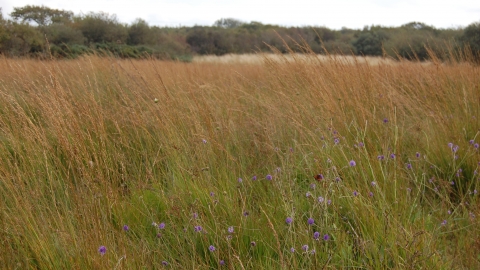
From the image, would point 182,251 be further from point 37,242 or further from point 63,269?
point 37,242

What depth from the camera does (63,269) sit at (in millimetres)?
1411

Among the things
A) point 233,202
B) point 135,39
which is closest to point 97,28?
point 135,39

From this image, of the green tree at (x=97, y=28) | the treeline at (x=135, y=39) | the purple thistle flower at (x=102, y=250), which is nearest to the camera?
the purple thistle flower at (x=102, y=250)

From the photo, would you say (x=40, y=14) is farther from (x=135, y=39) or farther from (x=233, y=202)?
(x=233, y=202)

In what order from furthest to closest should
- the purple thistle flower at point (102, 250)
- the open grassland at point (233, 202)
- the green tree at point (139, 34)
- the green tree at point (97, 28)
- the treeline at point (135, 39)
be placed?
the green tree at point (139, 34)
the green tree at point (97, 28)
the treeline at point (135, 39)
the open grassland at point (233, 202)
the purple thistle flower at point (102, 250)

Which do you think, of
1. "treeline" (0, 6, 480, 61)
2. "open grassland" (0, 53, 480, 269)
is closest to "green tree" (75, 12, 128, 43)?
"treeline" (0, 6, 480, 61)

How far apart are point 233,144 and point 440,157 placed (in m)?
1.45

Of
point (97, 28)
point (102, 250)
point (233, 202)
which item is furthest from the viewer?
point (97, 28)

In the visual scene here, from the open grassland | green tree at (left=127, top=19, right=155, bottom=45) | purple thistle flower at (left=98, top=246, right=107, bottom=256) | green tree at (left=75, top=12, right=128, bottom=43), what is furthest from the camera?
green tree at (left=127, top=19, right=155, bottom=45)

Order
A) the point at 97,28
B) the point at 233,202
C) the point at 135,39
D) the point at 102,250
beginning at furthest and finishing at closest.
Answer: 1. the point at 135,39
2. the point at 97,28
3. the point at 233,202
4. the point at 102,250

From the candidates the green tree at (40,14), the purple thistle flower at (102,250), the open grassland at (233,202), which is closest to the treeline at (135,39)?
the green tree at (40,14)

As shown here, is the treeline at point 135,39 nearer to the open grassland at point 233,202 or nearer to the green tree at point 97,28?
the green tree at point 97,28

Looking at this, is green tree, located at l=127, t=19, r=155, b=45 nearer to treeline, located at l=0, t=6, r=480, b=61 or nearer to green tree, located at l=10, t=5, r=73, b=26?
treeline, located at l=0, t=6, r=480, b=61

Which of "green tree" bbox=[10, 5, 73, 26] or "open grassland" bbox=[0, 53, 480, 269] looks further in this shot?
"green tree" bbox=[10, 5, 73, 26]
